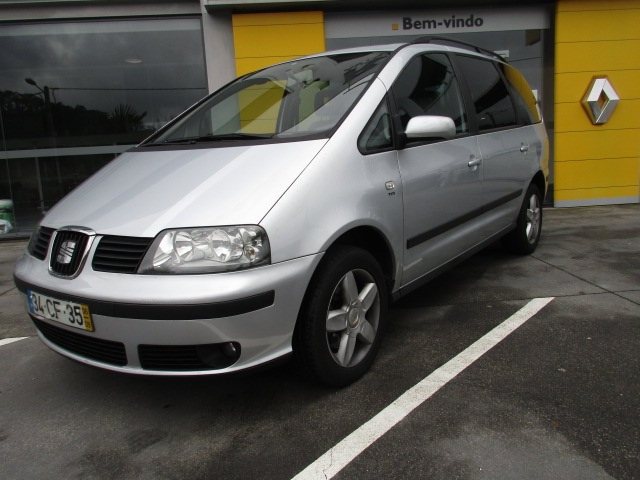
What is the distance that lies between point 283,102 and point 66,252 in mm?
1435

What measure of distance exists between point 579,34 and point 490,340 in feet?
21.7

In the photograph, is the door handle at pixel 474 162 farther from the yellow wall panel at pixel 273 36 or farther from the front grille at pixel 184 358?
the yellow wall panel at pixel 273 36

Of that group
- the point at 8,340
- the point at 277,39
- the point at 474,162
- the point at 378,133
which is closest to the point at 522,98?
the point at 474,162

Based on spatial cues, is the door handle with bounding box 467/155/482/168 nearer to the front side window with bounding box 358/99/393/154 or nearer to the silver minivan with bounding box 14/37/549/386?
the silver minivan with bounding box 14/37/549/386

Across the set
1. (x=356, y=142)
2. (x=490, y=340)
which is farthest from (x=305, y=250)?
(x=490, y=340)

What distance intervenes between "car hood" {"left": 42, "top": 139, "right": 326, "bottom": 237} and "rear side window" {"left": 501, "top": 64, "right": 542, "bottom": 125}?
2707mm

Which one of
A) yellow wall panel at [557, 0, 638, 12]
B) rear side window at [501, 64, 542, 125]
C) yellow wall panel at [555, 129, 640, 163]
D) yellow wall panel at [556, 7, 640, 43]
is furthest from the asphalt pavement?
yellow wall panel at [557, 0, 638, 12]

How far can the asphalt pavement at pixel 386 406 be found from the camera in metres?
1.82

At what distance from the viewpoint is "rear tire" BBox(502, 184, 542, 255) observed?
431 centimetres

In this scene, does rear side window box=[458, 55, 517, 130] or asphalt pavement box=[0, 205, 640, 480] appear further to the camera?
rear side window box=[458, 55, 517, 130]

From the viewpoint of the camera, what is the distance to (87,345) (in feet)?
6.75

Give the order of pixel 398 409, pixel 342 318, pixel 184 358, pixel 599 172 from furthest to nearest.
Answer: pixel 599 172
pixel 342 318
pixel 398 409
pixel 184 358

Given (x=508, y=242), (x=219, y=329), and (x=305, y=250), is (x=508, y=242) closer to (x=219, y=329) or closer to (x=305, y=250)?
(x=305, y=250)

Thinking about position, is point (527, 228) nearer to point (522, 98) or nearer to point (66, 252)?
point (522, 98)
